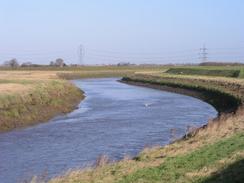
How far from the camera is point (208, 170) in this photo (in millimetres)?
14633

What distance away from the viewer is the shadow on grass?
514 inches

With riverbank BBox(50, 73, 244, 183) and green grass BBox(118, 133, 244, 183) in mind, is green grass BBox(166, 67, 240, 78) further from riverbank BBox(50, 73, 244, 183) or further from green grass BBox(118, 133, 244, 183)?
green grass BBox(118, 133, 244, 183)

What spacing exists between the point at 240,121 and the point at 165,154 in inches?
304

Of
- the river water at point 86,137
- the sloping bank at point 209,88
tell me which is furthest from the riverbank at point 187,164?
the sloping bank at point 209,88

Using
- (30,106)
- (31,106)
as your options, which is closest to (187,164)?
(30,106)

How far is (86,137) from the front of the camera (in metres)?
29.1

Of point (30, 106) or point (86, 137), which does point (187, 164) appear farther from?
point (30, 106)

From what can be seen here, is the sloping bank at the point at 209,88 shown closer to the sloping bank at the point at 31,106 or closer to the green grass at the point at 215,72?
the green grass at the point at 215,72

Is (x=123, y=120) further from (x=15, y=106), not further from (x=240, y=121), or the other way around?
(x=240, y=121)

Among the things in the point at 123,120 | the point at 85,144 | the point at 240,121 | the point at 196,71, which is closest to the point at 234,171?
the point at 240,121

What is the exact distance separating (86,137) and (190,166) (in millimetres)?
14221

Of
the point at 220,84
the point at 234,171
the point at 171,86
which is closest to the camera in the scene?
the point at 234,171

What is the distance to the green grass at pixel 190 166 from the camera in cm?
1394

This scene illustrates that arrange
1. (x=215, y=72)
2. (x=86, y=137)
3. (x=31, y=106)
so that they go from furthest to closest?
(x=215, y=72) < (x=31, y=106) < (x=86, y=137)
